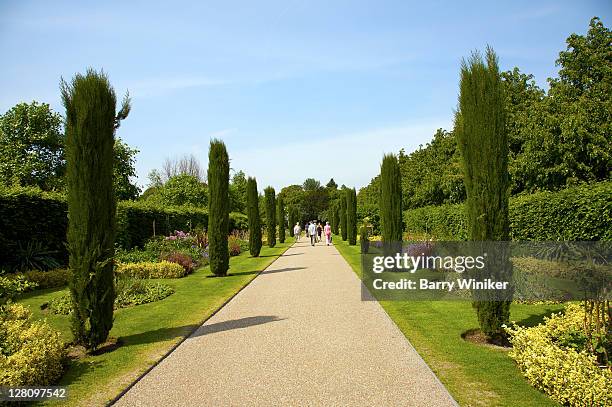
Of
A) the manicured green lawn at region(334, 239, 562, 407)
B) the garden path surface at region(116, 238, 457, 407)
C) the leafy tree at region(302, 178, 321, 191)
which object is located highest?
the leafy tree at region(302, 178, 321, 191)

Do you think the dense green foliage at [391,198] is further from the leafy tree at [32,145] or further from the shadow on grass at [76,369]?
the leafy tree at [32,145]

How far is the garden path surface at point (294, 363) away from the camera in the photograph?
4887 mm

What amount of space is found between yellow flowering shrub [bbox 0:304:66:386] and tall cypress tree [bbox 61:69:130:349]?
0.60 m

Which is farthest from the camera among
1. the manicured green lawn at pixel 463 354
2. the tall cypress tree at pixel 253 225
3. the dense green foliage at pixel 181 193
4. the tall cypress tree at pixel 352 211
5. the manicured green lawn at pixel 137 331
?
the dense green foliage at pixel 181 193

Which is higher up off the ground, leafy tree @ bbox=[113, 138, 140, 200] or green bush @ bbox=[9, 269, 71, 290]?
leafy tree @ bbox=[113, 138, 140, 200]

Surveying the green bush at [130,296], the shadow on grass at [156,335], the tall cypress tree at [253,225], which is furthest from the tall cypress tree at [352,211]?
the shadow on grass at [156,335]

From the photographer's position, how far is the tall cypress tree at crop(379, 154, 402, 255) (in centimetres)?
1537

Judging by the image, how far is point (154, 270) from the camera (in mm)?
15375

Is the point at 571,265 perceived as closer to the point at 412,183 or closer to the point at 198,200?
the point at 412,183

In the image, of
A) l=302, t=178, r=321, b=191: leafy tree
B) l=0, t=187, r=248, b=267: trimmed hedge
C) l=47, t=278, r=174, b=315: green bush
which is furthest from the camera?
l=302, t=178, r=321, b=191: leafy tree

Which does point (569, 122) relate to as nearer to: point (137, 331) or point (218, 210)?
point (218, 210)

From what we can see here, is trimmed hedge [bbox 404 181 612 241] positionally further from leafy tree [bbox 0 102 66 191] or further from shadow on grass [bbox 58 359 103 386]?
leafy tree [bbox 0 102 66 191]

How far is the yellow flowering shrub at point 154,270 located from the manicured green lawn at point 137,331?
1.00m

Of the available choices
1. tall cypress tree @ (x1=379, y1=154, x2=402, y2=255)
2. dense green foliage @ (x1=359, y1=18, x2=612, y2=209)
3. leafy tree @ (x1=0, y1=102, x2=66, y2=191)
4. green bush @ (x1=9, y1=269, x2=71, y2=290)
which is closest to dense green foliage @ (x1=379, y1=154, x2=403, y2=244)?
tall cypress tree @ (x1=379, y1=154, x2=402, y2=255)
